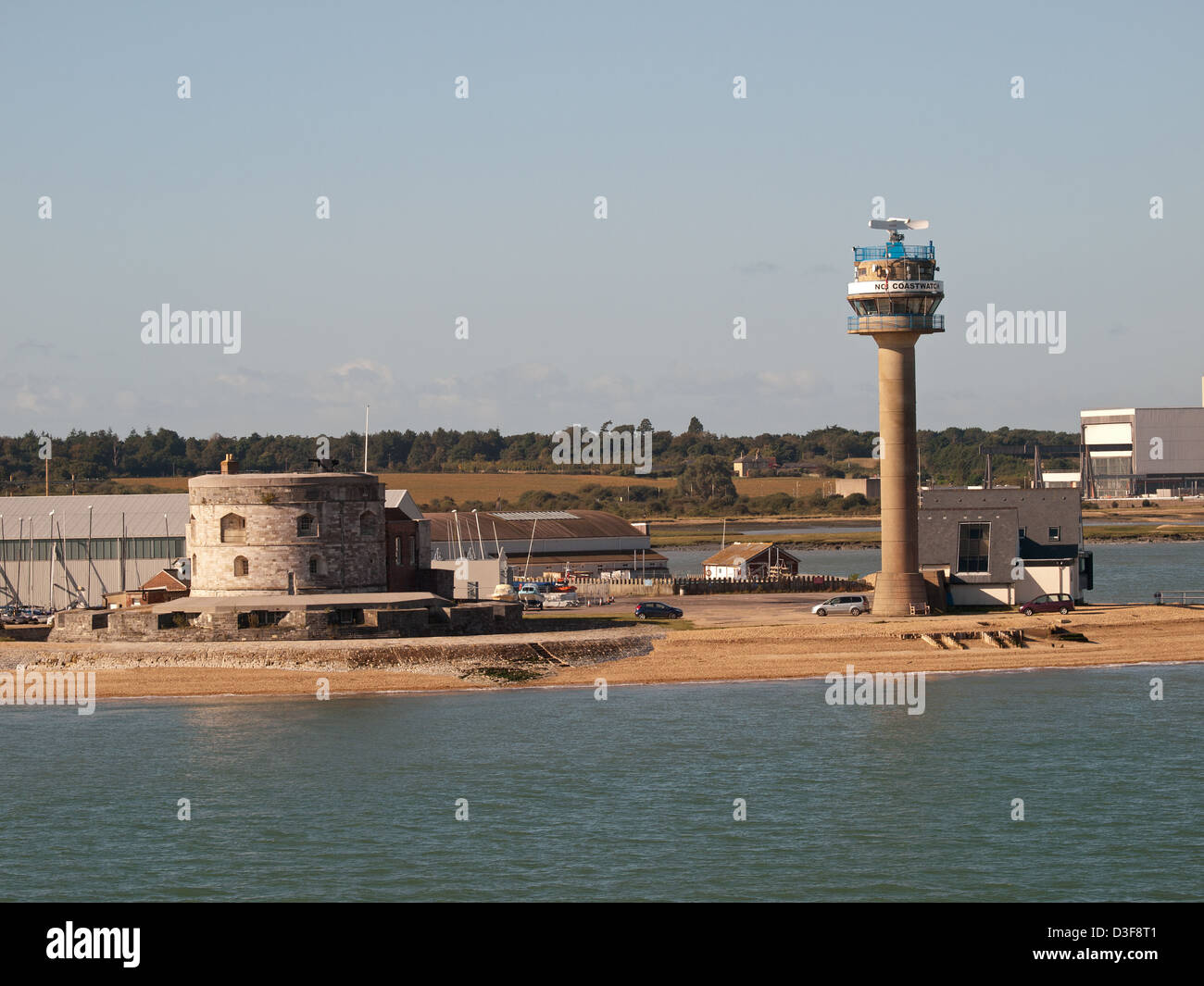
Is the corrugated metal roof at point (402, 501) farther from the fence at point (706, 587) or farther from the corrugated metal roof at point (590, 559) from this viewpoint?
the corrugated metal roof at point (590, 559)

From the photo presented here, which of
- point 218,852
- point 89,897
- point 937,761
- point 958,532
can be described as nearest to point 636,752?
point 937,761

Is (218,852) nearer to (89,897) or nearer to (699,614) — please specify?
(89,897)

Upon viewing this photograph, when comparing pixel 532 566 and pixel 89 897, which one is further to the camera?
pixel 532 566

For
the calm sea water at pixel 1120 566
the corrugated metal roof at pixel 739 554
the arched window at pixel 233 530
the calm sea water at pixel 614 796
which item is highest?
the arched window at pixel 233 530

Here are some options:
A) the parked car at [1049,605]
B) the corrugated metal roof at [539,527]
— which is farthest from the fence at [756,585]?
the corrugated metal roof at [539,527]

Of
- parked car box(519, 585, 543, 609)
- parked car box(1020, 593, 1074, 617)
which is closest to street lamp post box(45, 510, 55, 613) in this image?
parked car box(519, 585, 543, 609)
